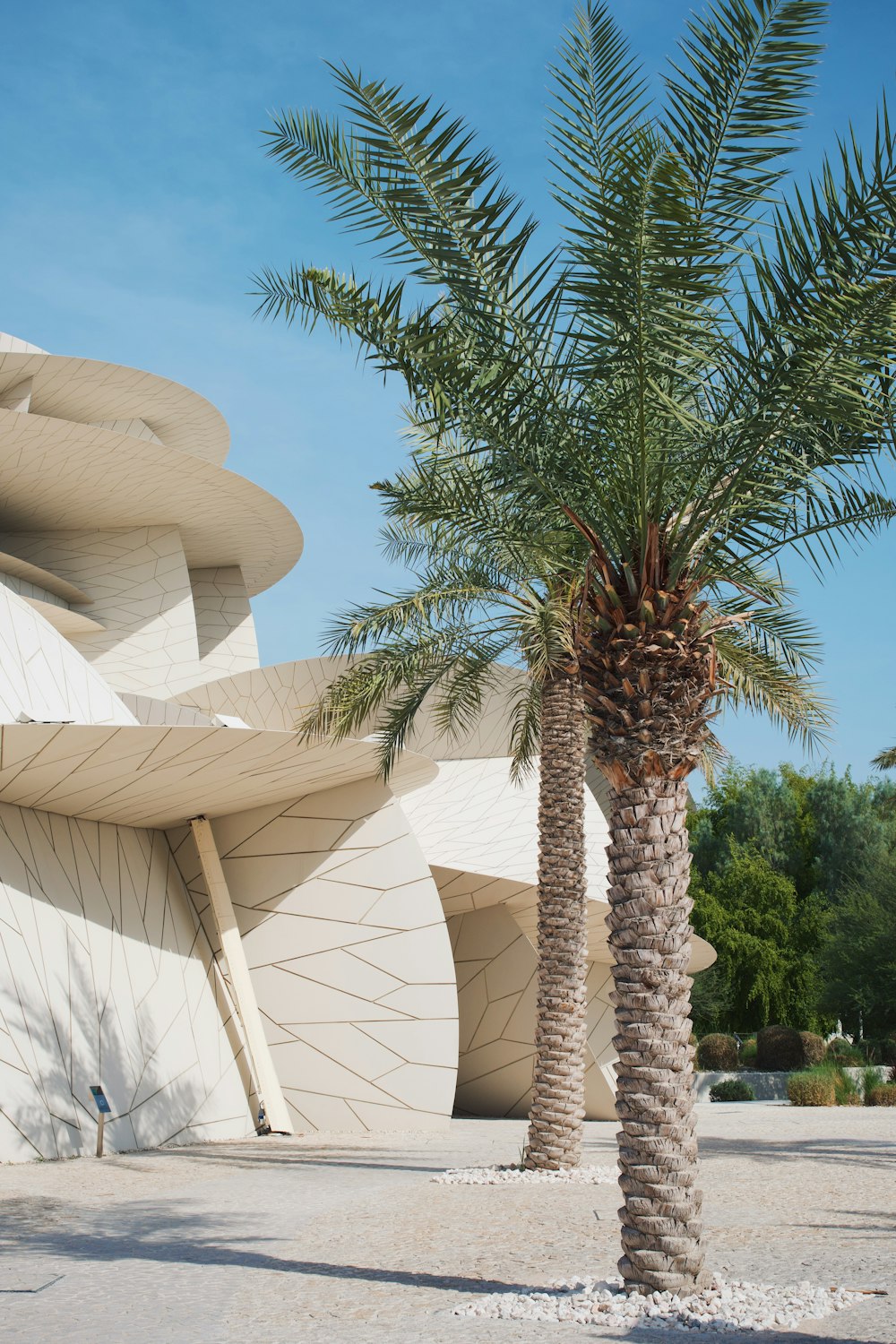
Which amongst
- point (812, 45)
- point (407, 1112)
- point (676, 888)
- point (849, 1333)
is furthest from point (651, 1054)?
point (407, 1112)

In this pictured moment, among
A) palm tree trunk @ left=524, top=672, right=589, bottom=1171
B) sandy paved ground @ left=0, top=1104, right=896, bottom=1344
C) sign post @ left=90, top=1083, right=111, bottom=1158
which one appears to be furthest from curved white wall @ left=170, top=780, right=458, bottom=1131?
palm tree trunk @ left=524, top=672, right=589, bottom=1171

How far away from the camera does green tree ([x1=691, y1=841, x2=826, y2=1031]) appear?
136 feet

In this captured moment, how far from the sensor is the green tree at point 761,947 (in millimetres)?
41406

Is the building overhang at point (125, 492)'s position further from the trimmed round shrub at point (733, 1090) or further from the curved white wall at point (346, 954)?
the trimmed round shrub at point (733, 1090)

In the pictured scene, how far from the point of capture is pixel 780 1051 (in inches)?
1209

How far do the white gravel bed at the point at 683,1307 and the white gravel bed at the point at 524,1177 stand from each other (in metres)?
4.79

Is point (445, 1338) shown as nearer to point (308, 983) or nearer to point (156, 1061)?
point (156, 1061)

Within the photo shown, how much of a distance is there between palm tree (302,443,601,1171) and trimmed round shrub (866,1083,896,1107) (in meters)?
12.1

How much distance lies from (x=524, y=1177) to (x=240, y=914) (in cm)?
760

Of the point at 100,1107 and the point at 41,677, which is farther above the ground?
the point at 41,677

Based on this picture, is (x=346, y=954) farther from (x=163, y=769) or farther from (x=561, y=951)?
(x=561, y=951)

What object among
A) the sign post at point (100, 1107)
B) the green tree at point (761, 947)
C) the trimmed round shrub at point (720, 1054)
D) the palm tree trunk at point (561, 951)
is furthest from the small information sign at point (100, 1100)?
the green tree at point (761, 947)

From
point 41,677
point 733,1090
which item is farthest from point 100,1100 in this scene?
point 733,1090

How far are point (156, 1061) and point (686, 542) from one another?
11.2 meters
